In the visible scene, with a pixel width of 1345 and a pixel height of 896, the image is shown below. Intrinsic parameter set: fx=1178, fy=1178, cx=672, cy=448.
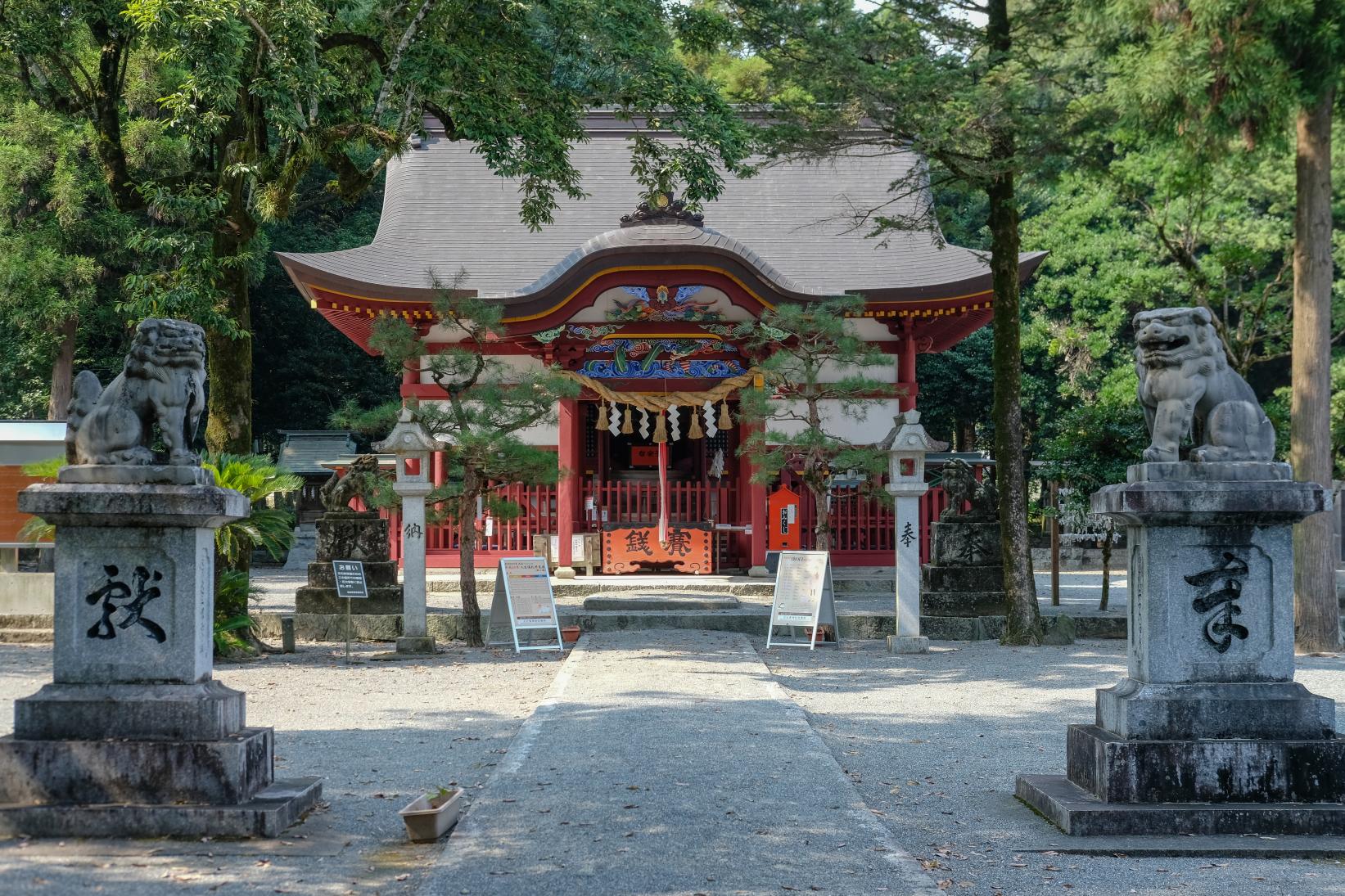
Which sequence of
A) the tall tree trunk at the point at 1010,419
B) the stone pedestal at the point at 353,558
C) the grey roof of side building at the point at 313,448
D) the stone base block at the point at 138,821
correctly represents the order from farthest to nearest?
the grey roof of side building at the point at 313,448 → the stone pedestal at the point at 353,558 → the tall tree trunk at the point at 1010,419 → the stone base block at the point at 138,821

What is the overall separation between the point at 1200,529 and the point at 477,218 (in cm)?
1533

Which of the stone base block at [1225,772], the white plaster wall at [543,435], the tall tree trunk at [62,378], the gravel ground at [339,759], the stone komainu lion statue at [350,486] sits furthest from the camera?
the tall tree trunk at [62,378]

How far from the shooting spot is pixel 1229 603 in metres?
5.00

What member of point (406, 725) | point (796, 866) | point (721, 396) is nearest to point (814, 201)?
point (721, 396)

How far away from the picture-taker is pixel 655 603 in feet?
42.9

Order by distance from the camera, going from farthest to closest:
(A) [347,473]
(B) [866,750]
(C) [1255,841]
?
(A) [347,473] < (B) [866,750] < (C) [1255,841]

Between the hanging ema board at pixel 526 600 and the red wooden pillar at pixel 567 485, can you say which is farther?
the red wooden pillar at pixel 567 485

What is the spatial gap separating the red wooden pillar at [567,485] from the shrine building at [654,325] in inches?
1.4

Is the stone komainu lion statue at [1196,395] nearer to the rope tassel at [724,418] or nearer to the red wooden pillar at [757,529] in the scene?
the red wooden pillar at [757,529]

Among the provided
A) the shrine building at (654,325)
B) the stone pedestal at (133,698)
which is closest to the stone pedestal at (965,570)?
the shrine building at (654,325)

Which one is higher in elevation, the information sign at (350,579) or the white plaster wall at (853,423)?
the white plaster wall at (853,423)

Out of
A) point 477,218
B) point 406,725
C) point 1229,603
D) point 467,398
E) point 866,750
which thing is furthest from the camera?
point 477,218

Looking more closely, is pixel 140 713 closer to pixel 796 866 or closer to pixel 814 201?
pixel 796 866

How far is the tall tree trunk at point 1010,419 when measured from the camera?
36.8 ft
